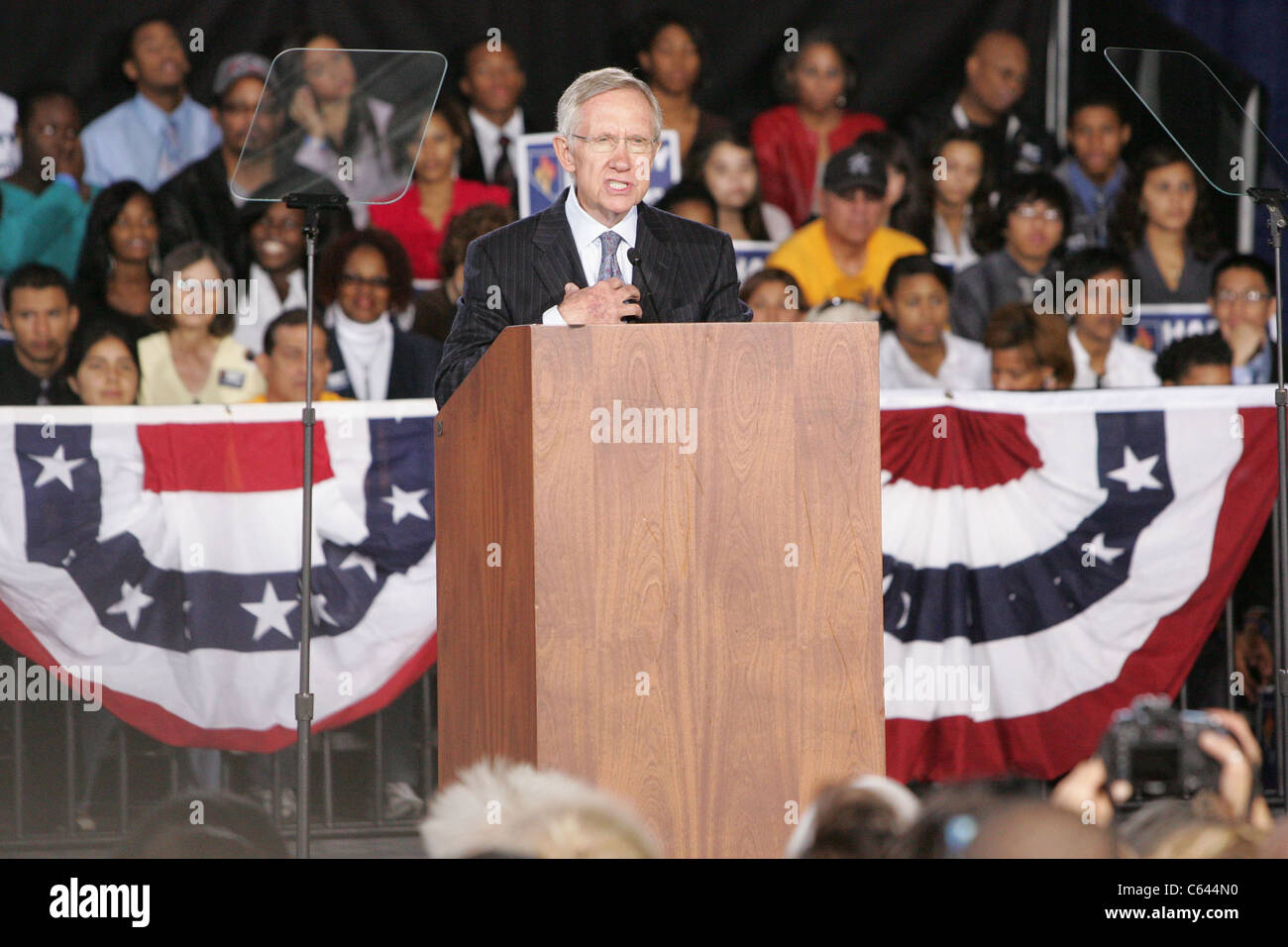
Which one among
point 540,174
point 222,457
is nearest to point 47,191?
point 222,457

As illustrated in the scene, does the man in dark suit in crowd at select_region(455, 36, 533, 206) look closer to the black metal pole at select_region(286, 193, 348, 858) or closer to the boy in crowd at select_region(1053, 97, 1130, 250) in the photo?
the black metal pole at select_region(286, 193, 348, 858)

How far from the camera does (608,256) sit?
2.97 m

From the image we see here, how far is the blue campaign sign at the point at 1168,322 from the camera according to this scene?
6.84 metres

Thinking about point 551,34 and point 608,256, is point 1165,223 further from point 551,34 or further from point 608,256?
point 608,256

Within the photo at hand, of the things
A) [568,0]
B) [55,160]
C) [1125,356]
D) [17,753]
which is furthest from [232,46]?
[1125,356]

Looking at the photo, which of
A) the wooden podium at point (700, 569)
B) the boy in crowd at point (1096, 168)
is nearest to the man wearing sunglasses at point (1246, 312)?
the boy in crowd at point (1096, 168)

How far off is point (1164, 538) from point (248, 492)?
3436mm

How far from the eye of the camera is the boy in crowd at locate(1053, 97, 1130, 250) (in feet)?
22.9

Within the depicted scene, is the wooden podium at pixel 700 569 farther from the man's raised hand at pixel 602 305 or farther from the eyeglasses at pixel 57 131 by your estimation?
the eyeglasses at pixel 57 131

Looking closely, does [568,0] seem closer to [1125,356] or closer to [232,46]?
[232,46]

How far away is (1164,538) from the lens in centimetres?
586

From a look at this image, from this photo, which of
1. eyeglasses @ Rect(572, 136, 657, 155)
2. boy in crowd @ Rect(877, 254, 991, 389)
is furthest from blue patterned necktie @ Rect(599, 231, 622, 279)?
boy in crowd @ Rect(877, 254, 991, 389)

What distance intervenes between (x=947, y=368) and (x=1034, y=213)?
84 centimetres

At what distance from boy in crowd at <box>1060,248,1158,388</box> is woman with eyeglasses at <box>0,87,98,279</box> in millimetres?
4263
